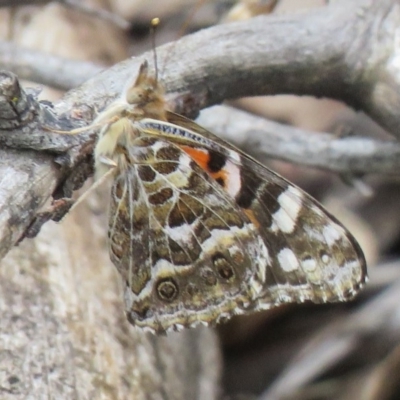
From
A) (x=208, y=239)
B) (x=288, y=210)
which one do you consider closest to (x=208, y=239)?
(x=208, y=239)

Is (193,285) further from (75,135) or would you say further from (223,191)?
(75,135)

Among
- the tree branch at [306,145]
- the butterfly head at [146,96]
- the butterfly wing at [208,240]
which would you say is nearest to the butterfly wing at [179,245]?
the butterfly wing at [208,240]

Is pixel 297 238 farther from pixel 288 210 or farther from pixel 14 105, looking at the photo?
pixel 14 105

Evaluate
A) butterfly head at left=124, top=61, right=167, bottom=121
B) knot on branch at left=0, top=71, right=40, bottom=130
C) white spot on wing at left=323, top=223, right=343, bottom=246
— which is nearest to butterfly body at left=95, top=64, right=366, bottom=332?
white spot on wing at left=323, top=223, right=343, bottom=246

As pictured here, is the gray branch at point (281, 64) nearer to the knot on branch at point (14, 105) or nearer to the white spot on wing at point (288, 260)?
the knot on branch at point (14, 105)

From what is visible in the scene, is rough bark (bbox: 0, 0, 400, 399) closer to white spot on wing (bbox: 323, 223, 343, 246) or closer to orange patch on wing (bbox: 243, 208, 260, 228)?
orange patch on wing (bbox: 243, 208, 260, 228)
